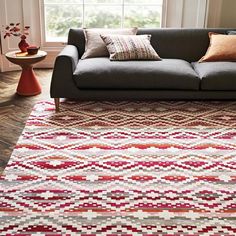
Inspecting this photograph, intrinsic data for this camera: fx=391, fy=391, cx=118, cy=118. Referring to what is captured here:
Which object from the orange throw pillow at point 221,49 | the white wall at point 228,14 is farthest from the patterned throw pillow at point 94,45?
the white wall at point 228,14

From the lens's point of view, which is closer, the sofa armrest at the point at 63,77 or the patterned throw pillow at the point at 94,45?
the sofa armrest at the point at 63,77

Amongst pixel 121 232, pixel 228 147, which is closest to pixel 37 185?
pixel 121 232

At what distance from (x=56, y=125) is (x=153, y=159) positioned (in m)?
1.02

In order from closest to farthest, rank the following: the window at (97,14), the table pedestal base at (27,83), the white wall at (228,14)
A: the table pedestal base at (27,83)
the white wall at (228,14)
the window at (97,14)

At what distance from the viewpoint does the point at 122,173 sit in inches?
105

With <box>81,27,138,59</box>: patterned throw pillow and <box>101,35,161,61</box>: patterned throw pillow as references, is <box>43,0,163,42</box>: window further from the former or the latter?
<box>101,35,161,61</box>: patterned throw pillow

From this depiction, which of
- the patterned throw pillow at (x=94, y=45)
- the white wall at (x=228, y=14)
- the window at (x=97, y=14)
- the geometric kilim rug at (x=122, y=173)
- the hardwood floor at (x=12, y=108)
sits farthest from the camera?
the window at (x=97, y=14)

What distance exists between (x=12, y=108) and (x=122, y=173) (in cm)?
167

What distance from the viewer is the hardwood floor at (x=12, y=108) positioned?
308 centimetres

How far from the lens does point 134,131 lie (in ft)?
11.0

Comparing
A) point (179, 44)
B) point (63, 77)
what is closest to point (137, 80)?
point (63, 77)

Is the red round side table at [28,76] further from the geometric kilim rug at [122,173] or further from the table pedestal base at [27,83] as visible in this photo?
the geometric kilim rug at [122,173]

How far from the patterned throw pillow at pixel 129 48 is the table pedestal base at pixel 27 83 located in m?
0.87

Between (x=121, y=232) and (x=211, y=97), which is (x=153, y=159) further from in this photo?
(x=211, y=97)
